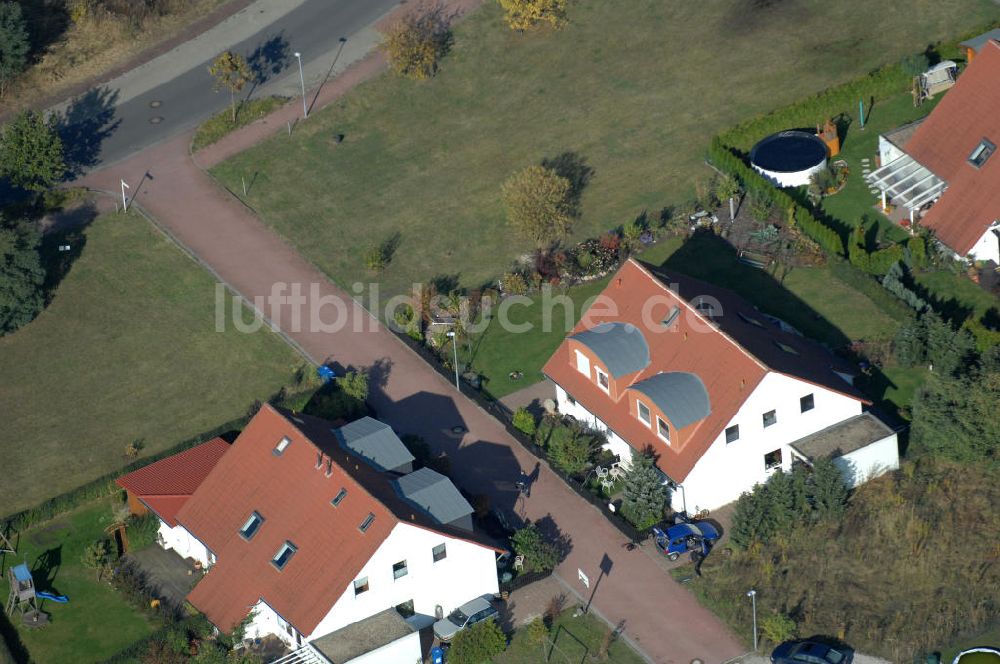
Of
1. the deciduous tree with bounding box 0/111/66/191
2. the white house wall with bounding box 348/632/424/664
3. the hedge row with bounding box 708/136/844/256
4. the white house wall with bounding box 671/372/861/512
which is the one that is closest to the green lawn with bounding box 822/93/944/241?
the hedge row with bounding box 708/136/844/256

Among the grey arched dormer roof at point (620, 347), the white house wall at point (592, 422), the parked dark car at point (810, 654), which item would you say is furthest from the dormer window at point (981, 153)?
the parked dark car at point (810, 654)

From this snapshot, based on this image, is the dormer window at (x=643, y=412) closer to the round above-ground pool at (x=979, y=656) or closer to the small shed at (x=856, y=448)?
the small shed at (x=856, y=448)

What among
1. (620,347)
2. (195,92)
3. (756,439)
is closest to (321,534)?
(620,347)

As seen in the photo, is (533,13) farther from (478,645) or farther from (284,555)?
(478,645)

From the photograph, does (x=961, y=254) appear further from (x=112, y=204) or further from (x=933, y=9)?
(x=112, y=204)

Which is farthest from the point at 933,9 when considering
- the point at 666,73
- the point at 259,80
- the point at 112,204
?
the point at 112,204

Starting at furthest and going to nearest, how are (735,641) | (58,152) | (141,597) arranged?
1. (58,152)
2. (141,597)
3. (735,641)

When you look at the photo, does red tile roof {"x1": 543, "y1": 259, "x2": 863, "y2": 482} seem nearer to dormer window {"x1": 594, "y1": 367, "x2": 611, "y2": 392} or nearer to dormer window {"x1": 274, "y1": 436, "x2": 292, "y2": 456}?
dormer window {"x1": 594, "y1": 367, "x2": 611, "y2": 392}
